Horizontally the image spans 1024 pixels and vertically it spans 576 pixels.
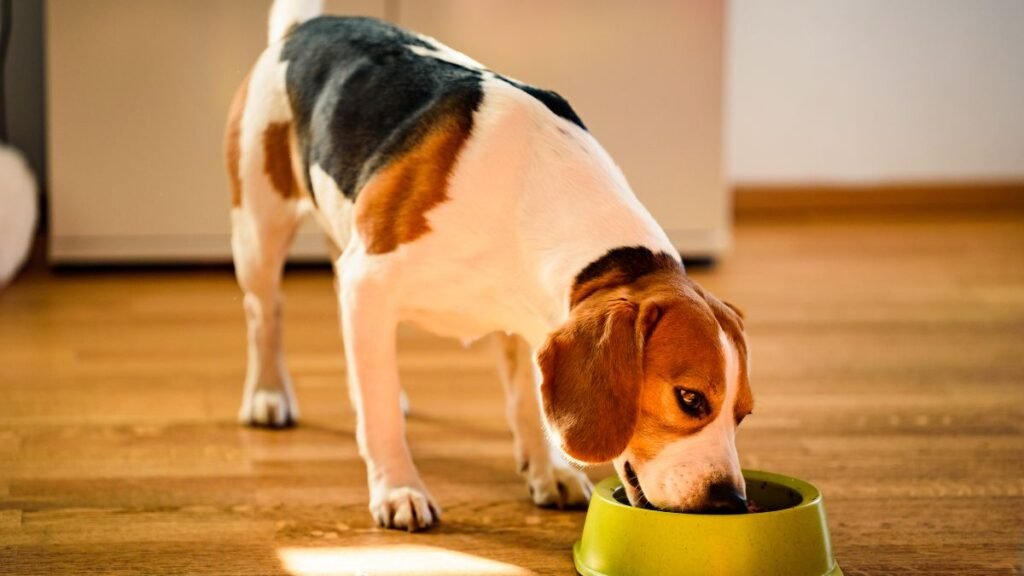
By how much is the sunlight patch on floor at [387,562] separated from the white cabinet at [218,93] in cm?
248

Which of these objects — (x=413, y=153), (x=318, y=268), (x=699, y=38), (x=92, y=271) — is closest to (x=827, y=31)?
(x=699, y=38)

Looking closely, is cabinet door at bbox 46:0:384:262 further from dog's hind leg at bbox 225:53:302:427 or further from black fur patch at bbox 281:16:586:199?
black fur patch at bbox 281:16:586:199

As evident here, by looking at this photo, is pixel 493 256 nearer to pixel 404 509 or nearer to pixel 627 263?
pixel 627 263

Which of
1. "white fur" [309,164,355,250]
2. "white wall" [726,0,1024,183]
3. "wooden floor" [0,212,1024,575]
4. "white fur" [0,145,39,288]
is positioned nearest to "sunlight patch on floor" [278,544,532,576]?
"wooden floor" [0,212,1024,575]

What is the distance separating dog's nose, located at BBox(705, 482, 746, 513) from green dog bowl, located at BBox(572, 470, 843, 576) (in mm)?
19

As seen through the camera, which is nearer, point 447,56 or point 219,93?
point 447,56

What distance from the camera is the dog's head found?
1723 millimetres

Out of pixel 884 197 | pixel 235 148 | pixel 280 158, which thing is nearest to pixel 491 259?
pixel 280 158

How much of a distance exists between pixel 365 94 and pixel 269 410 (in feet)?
2.39

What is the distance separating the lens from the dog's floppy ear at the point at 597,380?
67.8 inches

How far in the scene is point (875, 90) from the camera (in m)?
5.58

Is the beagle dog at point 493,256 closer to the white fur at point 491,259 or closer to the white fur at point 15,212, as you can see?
the white fur at point 491,259

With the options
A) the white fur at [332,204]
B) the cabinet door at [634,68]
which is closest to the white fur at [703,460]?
the white fur at [332,204]

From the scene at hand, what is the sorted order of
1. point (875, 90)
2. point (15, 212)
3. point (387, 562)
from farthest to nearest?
1. point (875, 90)
2. point (15, 212)
3. point (387, 562)
